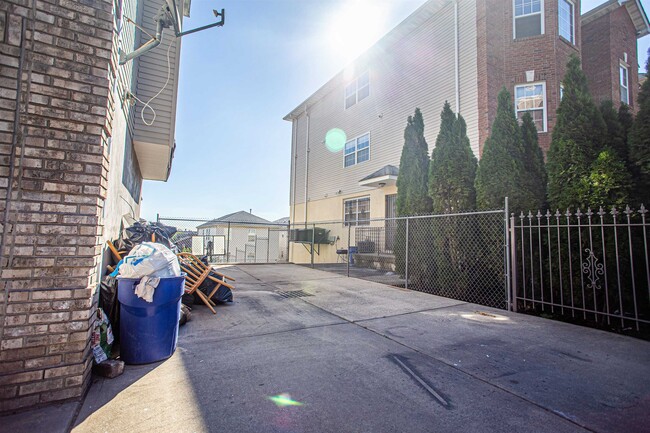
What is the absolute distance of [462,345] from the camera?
3213mm

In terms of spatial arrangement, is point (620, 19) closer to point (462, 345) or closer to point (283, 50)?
point (283, 50)

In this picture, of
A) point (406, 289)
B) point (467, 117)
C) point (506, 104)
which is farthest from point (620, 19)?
point (406, 289)

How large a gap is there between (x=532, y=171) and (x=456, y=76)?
586cm

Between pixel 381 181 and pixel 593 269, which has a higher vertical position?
pixel 381 181

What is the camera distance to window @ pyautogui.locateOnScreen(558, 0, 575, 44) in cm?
987

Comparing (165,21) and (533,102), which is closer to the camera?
(165,21)

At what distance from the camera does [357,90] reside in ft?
46.4

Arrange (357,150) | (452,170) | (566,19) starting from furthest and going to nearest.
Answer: (357,150), (566,19), (452,170)

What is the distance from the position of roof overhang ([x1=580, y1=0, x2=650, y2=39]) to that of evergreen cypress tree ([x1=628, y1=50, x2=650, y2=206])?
33.4 ft

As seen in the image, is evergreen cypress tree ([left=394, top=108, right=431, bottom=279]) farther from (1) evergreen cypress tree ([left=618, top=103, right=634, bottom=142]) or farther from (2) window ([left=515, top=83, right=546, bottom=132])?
(2) window ([left=515, top=83, right=546, bottom=132])

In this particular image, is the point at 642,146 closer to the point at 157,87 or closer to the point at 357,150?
the point at 157,87

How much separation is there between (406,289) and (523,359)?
3.81 metres

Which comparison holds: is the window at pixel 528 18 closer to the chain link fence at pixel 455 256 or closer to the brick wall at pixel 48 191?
the chain link fence at pixel 455 256

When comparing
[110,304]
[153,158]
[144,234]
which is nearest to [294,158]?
[153,158]
